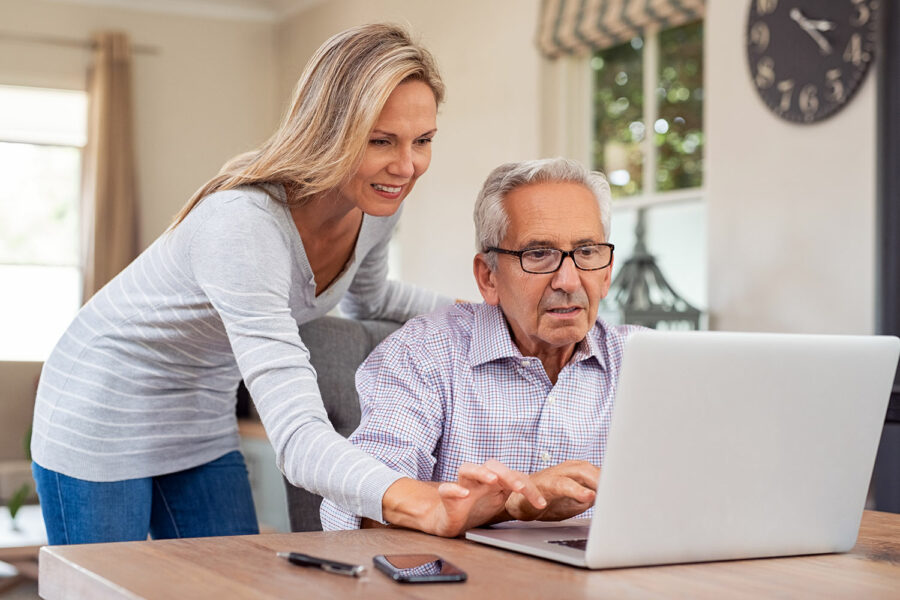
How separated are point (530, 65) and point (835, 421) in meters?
4.18

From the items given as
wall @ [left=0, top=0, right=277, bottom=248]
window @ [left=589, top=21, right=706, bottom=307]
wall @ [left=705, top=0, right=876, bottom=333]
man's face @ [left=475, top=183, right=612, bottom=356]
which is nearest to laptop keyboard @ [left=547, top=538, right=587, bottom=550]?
man's face @ [left=475, top=183, right=612, bottom=356]

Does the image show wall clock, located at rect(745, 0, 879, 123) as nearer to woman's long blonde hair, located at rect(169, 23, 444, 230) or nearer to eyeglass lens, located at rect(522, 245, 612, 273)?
eyeglass lens, located at rect(522, 245, 612, 273)

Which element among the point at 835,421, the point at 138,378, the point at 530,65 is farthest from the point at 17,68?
A: the point at 835,421

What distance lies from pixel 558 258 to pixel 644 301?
2.57m

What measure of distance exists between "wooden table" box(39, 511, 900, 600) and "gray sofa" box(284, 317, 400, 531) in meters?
0.76

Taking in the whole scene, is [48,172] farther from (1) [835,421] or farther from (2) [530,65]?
(1) [835,421]

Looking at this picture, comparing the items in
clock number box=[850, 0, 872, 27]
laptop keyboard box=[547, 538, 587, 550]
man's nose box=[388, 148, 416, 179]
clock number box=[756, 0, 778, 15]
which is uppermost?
clock number box=[756, 0, 778, 15]

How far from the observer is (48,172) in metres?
6.76

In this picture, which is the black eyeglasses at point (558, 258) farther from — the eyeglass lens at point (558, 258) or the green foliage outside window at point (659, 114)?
the green foliage outside window at point (659, 114)

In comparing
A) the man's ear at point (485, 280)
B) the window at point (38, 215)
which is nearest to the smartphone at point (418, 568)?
the man's ear at point (485, 280)

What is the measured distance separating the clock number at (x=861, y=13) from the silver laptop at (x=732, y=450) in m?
2.63

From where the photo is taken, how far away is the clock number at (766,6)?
3.77 m

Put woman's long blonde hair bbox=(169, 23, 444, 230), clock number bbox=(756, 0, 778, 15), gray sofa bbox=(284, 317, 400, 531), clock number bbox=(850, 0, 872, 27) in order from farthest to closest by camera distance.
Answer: clock number bbox=(756, 0, 778, 15), clock number bbox=(850, 0, 872, 27), gray sofa bbox=(284, 317, 400, 531), woman's long blonde hair bbox=(169, 23, 444, 230)

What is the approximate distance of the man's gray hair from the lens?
5.35ft
